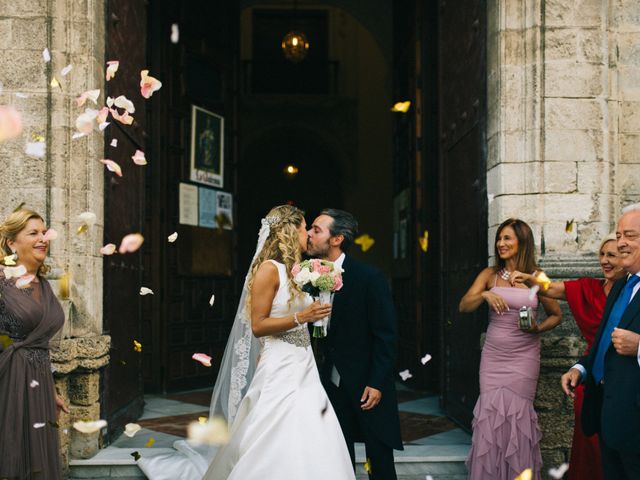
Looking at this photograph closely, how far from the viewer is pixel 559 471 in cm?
511

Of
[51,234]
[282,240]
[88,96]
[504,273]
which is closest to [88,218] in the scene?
[51,234]

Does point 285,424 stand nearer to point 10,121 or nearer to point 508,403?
point 508,403

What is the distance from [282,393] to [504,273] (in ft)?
5.87

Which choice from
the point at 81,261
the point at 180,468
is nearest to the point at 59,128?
the point at 81,261

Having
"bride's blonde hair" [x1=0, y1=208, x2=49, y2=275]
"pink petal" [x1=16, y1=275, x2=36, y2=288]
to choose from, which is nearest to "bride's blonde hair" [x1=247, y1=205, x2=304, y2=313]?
"pink petal" [x1=16, y1=275, x2=36, y2=288]

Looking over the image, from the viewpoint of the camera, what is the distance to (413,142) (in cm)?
872

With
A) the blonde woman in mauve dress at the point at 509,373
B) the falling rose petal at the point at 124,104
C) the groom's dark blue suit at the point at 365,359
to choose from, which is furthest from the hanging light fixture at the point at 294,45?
the groom's dark blue suit at the point at 365,359

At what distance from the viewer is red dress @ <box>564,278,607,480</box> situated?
4.64 meters

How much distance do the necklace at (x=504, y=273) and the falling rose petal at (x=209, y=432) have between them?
2.00 meters

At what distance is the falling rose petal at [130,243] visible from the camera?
612cm

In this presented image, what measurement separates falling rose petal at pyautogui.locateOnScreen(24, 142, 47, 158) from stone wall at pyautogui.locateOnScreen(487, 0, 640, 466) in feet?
10.2

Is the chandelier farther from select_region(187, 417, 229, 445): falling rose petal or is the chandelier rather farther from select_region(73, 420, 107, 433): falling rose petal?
select_region(73, 420, 107, 433): falling rose petal

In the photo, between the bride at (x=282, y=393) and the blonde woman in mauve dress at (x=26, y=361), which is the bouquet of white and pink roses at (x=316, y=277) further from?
the blonde woman in mauve dress at (x=26, y=361)

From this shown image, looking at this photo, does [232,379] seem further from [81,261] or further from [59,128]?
[59,128]
